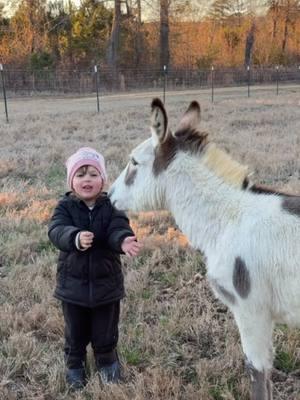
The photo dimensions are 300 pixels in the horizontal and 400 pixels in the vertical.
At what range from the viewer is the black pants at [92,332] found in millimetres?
3568

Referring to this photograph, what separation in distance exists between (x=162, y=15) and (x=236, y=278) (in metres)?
39.8

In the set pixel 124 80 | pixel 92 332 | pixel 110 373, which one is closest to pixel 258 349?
pixel 110 373

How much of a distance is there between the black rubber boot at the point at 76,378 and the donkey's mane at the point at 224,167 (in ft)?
5.73

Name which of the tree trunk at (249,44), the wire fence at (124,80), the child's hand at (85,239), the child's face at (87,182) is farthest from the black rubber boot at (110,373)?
the tree trunk at (249,44)

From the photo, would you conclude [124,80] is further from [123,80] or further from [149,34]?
[149,34]

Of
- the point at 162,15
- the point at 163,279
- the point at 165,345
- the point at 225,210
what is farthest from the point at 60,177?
the point at 162,15

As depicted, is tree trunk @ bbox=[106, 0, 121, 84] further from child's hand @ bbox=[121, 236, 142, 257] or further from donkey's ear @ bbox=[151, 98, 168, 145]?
child's hand @ bbox=[121, 236, 142, 257]

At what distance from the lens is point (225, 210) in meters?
3.13

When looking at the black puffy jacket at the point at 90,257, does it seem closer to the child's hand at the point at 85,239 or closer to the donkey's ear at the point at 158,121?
the child's hand at the point at 85,239

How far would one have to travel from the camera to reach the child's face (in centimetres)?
339

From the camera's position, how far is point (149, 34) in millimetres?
42125

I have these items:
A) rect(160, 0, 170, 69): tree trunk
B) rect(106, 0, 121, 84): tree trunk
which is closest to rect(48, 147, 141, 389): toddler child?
rect(106, 0, 121, 84): tree trunk

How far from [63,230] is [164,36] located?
131 feet

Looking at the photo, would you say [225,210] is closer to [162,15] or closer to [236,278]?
[236,278]
